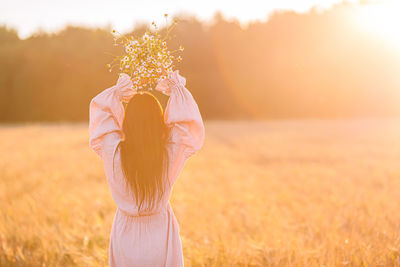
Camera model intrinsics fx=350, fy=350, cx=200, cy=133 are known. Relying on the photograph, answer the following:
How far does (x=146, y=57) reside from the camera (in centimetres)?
211

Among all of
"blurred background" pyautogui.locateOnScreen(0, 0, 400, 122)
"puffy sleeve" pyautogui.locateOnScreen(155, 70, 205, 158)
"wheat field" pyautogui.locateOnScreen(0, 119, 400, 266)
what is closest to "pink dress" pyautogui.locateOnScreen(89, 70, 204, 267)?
"puffy sleeve" pyautogui.locateOnScreen(155, 70, 205, 158)

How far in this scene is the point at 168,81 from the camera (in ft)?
7.25

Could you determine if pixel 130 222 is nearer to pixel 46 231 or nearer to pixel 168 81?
pixel 168 81

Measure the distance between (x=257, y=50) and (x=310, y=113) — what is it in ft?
28.3

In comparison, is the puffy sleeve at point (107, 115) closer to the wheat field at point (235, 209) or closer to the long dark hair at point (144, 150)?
the long dark hair at point (144, 150)

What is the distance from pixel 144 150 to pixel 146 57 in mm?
568

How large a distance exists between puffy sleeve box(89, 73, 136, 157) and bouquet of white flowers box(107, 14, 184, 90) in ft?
0.41

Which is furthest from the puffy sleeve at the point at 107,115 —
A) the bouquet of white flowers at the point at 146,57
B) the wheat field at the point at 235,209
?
the wheat field at the point at 235,209

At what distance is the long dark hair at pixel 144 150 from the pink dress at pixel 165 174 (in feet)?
0.19

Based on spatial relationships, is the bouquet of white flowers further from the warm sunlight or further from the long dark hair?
the warm sunlight

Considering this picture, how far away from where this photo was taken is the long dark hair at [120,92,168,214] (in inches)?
78.4

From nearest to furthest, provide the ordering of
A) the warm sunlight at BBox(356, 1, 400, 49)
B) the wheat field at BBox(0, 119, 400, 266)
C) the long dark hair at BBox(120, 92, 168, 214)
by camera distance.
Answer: the long dark hair at BBox(120, 92, 168, 214)
the wheat field at BBox(0, 119, 400, 266)
the warm sunlight at BBox(356, 1, 400, 49)

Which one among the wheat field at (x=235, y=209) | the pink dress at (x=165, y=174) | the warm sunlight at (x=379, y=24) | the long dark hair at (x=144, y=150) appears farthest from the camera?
the warm sunlight at (x=379, y=24)

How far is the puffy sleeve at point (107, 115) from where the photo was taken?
2131 millimetres
